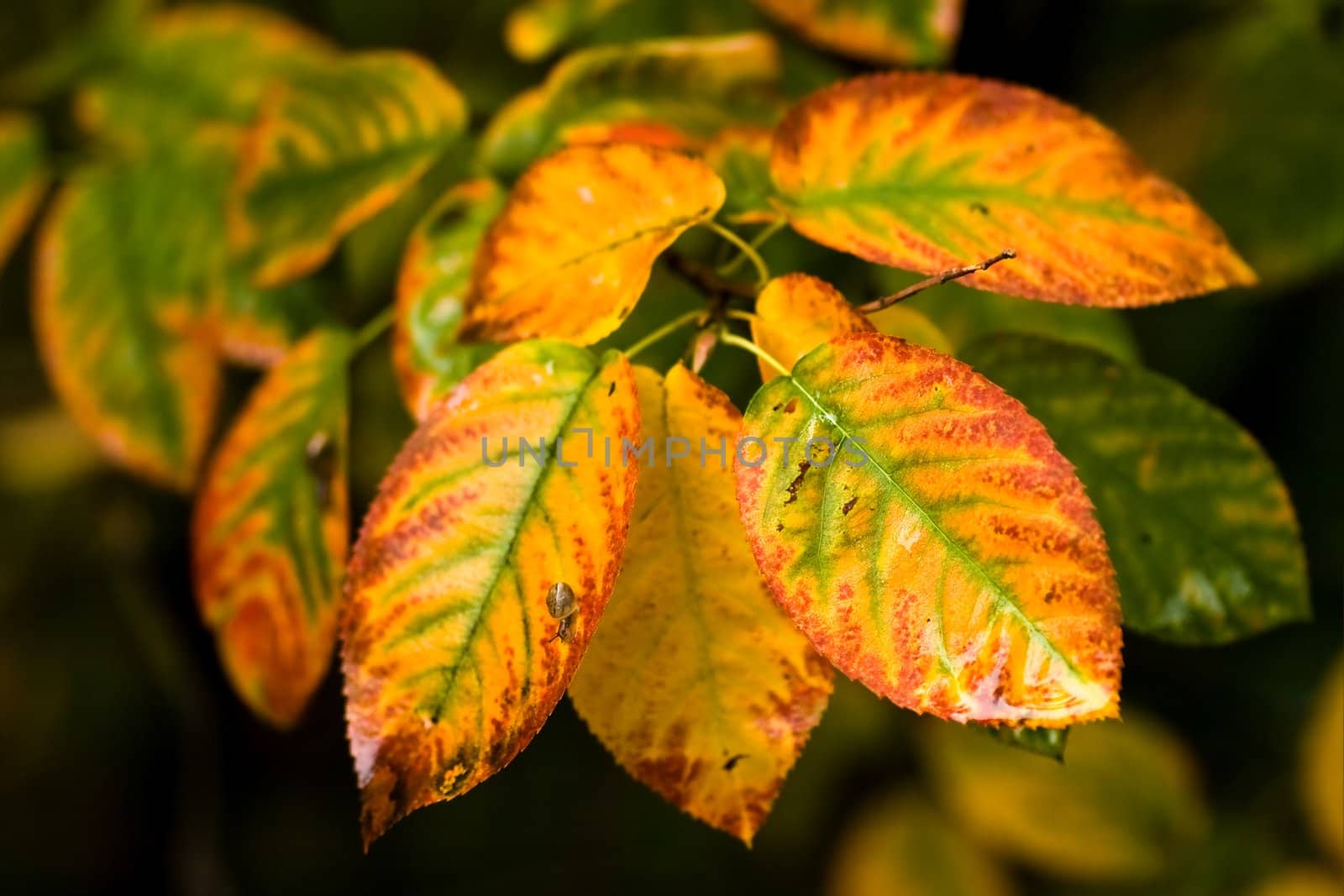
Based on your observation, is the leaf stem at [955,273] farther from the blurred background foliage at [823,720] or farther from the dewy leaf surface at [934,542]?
the blurred background foliage at [823,720]

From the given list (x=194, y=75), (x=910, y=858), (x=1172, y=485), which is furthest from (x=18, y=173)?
(x=910, y=858)

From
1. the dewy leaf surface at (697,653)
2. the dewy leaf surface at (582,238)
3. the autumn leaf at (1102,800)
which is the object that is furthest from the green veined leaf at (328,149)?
the autumn leaf at (1102,800)

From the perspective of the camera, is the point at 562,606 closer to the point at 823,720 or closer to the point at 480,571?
the point at 480,571

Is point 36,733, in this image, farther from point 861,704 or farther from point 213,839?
point 861,704

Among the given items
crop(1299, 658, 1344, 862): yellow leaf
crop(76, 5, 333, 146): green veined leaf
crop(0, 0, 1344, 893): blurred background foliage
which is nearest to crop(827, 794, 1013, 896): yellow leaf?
crop(0, 0, 1344, 893): blurred background foliage

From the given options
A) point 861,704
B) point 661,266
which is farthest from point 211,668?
point 661,266

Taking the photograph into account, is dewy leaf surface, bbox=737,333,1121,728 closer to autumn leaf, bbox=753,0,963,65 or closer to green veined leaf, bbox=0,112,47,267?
autumn leaf, bbox=753,0,963,65
